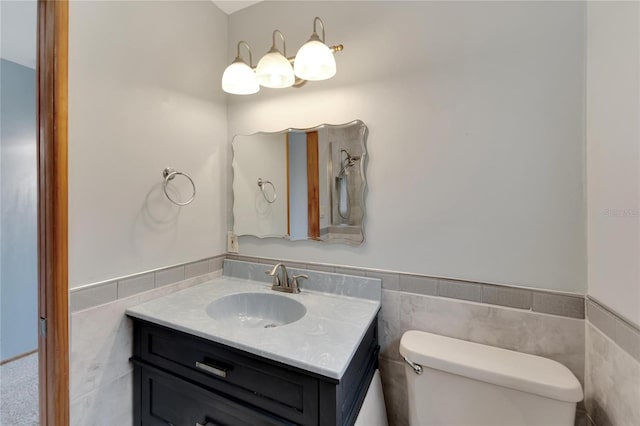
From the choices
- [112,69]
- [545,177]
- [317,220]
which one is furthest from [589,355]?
[112,69]

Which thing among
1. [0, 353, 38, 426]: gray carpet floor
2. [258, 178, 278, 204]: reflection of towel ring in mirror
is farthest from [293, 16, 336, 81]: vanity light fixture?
[0, 353, 38, 426]: gray carpet floor

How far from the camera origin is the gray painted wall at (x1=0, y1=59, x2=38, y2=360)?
73.5 inches

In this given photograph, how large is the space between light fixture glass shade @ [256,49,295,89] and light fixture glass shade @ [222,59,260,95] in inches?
1.9

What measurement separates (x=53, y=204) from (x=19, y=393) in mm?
1673

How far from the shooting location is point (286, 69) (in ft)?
3.97

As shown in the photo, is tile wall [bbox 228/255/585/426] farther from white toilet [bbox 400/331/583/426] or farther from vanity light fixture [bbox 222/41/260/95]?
vanity light fixture [bbox 222/41/260/95]

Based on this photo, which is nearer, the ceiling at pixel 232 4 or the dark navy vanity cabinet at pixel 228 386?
the dark navy vanity cabinet at pixel 228 386

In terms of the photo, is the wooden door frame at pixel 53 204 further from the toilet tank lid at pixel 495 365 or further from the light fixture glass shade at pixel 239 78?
the toilet tank lid at pixel 495 365

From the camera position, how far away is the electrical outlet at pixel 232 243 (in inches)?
61.2

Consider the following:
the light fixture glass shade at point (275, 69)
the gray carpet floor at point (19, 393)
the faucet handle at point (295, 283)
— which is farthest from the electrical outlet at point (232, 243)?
the gray carpet floor at point (19, 393)

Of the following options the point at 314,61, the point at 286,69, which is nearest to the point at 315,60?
the point at 314,61

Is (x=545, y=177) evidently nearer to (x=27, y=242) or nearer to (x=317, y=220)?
(x=317, y=220)

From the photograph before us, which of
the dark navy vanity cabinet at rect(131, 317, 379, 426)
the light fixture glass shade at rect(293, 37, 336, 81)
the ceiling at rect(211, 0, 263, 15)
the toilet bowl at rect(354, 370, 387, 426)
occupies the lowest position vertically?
the toilet bowl at rect(354, 370, 387, 426)

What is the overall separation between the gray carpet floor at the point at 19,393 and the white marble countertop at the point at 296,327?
4.02 ft
